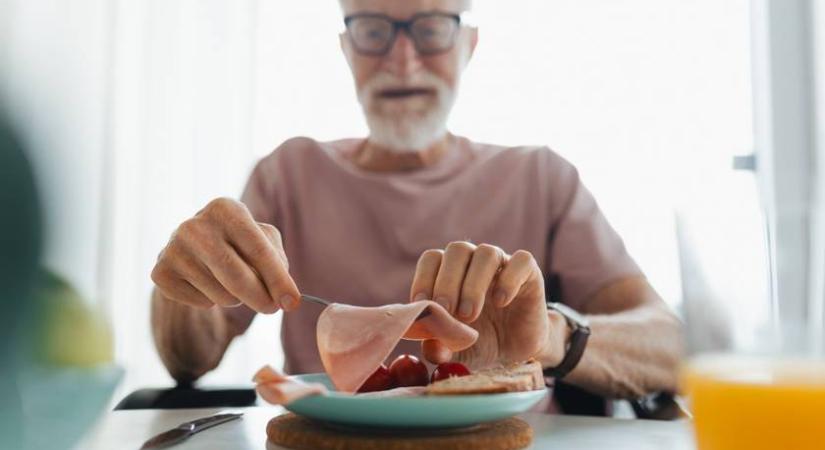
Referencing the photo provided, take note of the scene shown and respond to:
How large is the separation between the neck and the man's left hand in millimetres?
795

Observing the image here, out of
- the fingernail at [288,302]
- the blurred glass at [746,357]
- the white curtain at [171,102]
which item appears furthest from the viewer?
the white curtain at [171,102]

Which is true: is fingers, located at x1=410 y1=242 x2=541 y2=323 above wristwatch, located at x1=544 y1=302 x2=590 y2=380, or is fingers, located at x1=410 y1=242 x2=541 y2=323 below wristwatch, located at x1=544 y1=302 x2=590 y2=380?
above

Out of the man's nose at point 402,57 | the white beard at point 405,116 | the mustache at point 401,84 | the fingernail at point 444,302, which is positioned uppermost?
the man's nose at point 402,57

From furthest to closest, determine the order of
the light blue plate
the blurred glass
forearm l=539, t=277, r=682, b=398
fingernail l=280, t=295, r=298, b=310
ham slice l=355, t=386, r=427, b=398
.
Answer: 1. forearm l=539, t=277, r=682, b=398
2. fingernail l=280, t=295, r=298, b=310
3. ham slice l=355, t=386, r=427, b=398
4. the light blue plate
5. the blurred glass

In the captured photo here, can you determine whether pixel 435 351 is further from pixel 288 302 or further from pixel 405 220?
pixel 405 220

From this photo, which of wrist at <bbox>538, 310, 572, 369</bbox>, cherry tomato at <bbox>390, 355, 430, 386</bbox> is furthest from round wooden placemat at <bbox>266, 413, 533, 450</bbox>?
wrist at <bbox>538, 310, 572, 369</bbox>

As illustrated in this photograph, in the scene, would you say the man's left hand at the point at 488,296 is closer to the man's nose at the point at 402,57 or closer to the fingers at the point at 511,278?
the fingers at the point at 511,278

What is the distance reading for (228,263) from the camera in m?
0.83

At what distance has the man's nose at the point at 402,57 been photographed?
1.69m

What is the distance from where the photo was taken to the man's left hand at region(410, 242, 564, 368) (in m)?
0.83

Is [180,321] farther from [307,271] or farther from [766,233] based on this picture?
[766,233]

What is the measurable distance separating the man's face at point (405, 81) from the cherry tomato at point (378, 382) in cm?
98

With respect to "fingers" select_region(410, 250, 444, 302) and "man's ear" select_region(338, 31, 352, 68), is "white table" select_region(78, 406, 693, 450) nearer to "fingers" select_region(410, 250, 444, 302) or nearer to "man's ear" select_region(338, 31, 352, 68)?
"fingers" select_region(410, 250, 444, 302)

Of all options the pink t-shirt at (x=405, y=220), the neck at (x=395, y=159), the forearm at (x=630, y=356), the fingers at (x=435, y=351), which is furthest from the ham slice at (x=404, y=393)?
the neck at (x=395, y=159)
